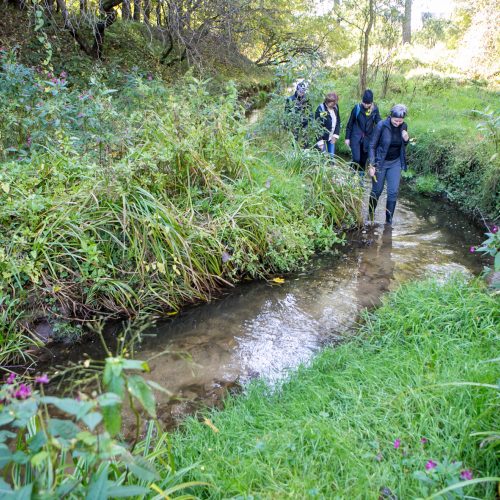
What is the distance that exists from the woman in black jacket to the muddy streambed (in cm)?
178

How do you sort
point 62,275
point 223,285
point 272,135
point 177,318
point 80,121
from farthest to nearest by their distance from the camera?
point 272,135 → point 80,121 → point 223,285 → point 177,318 → point 62,275

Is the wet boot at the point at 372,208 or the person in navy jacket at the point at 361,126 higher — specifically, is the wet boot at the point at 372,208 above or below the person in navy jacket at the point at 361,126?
below

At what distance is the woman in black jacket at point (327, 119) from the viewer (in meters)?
7.26

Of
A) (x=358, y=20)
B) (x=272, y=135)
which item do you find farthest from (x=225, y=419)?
(x=358, y=20)

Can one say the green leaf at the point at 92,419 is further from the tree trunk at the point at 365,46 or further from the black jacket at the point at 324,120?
the tree trunk at the point at 365,46

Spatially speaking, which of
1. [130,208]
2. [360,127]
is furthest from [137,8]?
[130,208]

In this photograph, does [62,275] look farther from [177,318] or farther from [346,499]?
[346,499]

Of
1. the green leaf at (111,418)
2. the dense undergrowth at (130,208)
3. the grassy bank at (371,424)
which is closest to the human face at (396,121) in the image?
the dense undergrowth at (130,208)

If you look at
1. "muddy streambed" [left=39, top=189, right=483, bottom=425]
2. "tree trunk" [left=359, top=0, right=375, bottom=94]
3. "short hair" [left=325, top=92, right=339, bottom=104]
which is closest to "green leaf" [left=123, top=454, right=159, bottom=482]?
"muddy streambed" [left=39, top=189, right=483, bottom=425]

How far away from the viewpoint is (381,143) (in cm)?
654

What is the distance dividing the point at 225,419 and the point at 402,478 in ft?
4.06

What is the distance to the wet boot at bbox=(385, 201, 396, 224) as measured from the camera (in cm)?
706

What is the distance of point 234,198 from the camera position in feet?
17.7

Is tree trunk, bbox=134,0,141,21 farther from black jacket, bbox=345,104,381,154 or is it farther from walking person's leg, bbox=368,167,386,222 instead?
walking person's leg, bbox=368,167,386,222
